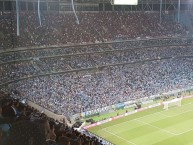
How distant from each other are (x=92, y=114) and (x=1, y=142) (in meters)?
19.1

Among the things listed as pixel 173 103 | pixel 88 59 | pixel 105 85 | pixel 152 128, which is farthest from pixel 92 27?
pixel 152 128

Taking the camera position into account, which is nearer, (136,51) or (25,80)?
(25,80)

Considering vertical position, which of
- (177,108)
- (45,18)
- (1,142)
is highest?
(45,18)

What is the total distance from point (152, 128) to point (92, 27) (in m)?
15.0

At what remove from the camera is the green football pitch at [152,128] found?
19.3 m

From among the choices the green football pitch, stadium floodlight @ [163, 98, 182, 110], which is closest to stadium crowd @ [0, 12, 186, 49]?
the green football pitch

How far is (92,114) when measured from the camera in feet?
76.4

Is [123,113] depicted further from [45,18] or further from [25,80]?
[45,18]

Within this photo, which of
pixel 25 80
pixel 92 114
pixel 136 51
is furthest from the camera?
pixel 136 51

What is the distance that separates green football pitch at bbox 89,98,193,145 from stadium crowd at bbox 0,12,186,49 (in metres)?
9.52

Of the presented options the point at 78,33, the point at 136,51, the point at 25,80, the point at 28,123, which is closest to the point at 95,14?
the point at 78,33

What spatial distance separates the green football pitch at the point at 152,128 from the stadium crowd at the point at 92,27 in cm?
952

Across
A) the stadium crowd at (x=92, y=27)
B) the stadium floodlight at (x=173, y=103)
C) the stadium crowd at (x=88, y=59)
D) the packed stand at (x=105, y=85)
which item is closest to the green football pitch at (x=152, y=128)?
the stadium floodlight at (x=173, y=103)

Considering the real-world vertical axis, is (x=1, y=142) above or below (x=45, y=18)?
below
